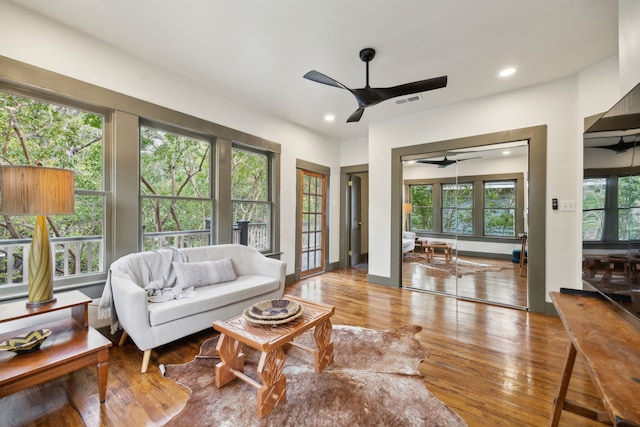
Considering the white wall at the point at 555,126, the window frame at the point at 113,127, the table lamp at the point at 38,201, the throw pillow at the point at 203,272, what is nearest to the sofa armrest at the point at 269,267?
the throw pillow at the point at 203,272

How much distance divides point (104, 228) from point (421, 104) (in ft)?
13.8

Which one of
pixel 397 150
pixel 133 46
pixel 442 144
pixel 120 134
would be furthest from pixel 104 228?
pixel 442 144

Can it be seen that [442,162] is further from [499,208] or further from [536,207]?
[499,208]

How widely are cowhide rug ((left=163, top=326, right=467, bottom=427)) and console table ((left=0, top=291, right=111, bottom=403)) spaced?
0.55 metres

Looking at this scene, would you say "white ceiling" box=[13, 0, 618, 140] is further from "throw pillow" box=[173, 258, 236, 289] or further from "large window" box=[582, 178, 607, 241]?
"throw pillow" box=[173, 258, 236, 289]

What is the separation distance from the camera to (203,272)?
108 inches

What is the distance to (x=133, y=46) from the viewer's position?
8.41 ft

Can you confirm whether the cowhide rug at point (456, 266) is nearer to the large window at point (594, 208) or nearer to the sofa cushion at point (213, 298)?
the large window at point (594, 208)

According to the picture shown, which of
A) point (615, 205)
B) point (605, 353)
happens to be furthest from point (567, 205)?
point (605, 353)

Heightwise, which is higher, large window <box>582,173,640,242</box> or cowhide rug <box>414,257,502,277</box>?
large window <box>582,173,640,242</box>

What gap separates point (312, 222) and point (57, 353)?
4030 millimetres

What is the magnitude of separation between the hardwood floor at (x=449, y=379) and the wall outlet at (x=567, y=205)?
1288mm

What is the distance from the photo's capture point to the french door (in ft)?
16.5

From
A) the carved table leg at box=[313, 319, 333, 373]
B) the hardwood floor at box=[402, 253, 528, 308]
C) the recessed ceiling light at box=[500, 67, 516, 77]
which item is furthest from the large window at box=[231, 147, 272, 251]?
the recessed ceiling light at box=[500, 67, 516, 77]
